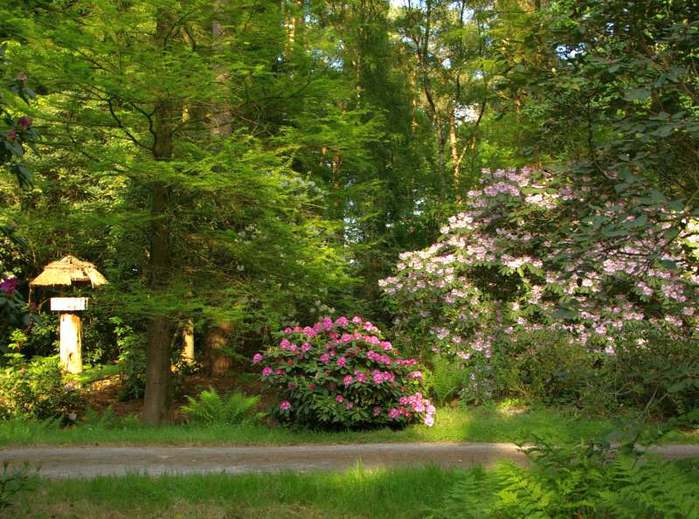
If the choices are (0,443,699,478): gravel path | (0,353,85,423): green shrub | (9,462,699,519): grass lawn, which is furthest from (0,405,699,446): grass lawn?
(9,462,699,519): grass lawn

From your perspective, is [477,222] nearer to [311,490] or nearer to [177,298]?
[177,298]

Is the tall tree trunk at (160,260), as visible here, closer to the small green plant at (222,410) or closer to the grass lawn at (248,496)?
the small green plant at (222,410)

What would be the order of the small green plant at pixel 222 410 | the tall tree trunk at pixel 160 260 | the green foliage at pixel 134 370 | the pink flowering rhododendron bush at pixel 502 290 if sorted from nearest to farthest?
the tall tree trunk at pixel 160 260
the small green plant at pixel 222 410
the pink flowering rhododendron bush at pixel 502 290
the green foliage at pixel 134 370

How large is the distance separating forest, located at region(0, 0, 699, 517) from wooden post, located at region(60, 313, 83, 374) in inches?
5.5

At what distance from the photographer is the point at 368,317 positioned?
15.5 metres

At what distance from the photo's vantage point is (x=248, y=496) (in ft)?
17.0

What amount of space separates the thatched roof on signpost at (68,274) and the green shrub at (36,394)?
1.66 metres

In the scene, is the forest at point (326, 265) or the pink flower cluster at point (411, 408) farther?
the pink flower cluster at point (411, 408)

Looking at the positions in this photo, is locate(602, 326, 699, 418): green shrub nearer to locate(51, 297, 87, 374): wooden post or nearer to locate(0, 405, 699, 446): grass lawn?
locate(0, 405, 699, 446): grass lawn

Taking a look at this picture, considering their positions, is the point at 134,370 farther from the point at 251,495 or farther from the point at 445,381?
the point at 251,495

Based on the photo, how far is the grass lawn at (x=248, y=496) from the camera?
4.82 meters

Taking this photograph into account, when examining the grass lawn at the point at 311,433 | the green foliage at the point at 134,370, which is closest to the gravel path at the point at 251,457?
the grass lawn at the point at 311,433

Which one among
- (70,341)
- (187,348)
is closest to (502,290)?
(187,348)

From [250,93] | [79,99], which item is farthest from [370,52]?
[79,99]
